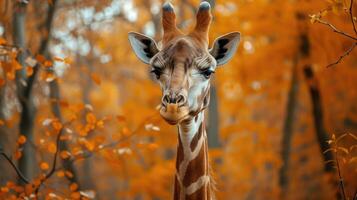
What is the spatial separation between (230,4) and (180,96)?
27.3 feet

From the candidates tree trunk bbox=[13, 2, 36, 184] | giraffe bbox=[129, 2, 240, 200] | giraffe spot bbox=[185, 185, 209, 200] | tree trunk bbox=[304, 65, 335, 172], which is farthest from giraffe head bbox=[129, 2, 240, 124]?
tree trunk bbox=[304, 65, 335, 172]

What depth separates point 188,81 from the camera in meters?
4.08

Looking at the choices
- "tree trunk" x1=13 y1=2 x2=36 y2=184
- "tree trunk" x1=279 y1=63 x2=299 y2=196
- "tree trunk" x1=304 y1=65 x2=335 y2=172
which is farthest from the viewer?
"tree trunk" x1=279 y1=63 x2=299 y2=196

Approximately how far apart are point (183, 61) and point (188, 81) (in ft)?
0.55

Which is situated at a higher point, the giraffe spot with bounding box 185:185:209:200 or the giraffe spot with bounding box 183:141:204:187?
the giraffe spot with bounding box 183:141:204:187

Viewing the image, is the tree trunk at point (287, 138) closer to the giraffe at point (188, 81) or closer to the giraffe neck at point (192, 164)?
the giraffe at point (188, 81)

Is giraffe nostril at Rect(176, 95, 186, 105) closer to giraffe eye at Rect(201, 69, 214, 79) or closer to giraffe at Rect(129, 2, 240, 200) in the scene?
giraffe at Rect(129, 2, 240, 200)

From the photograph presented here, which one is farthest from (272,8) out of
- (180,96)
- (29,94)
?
(180,96)

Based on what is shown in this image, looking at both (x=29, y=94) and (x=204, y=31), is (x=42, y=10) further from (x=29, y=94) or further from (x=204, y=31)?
(x=204, y=31)

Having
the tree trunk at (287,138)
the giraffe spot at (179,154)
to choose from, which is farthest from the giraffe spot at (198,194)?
the tree trunk at (287,138)

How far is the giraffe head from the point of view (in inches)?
153

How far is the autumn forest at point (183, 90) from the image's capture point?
453 cm

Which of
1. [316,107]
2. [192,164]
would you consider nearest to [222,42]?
[192,164]

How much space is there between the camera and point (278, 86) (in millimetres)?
14594
